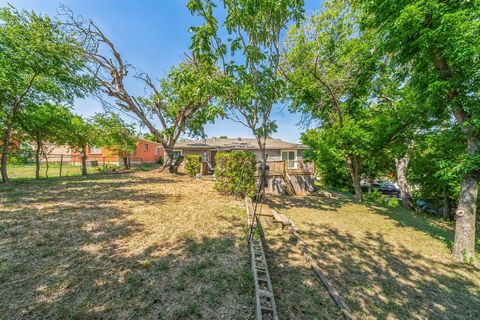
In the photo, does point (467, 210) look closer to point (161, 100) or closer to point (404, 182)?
point (404, 182)

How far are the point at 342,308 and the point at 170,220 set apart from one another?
405 centimetres

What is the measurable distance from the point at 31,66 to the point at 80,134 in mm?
4953

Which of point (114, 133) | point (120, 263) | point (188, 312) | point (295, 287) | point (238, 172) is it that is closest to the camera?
point (188, 312)

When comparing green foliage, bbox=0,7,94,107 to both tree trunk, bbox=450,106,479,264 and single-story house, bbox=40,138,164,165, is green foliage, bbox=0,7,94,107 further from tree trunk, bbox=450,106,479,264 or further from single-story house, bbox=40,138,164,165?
tree trunk, bbox=450,106,479,264

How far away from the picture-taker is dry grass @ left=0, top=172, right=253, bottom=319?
2.20 meters

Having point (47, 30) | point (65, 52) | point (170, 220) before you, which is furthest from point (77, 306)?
point (47, 30)

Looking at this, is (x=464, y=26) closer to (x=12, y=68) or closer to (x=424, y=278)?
(x=424, y=278)

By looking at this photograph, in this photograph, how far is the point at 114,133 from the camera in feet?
49.4

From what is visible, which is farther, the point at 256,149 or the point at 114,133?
the point at 256,149

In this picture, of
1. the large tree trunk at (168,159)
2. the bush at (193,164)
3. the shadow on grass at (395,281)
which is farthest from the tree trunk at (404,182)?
the large tree trunk at (168,159)

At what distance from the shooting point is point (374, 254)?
4.18 metres

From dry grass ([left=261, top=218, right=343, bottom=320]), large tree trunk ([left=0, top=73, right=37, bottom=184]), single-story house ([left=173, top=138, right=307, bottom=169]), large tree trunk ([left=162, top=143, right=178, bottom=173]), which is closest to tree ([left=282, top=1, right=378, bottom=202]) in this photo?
dry grass ([left=261, top=218, right=343, bottom=320])

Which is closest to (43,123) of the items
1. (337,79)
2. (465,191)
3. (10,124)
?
(10,124)

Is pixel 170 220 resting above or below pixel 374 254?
above
